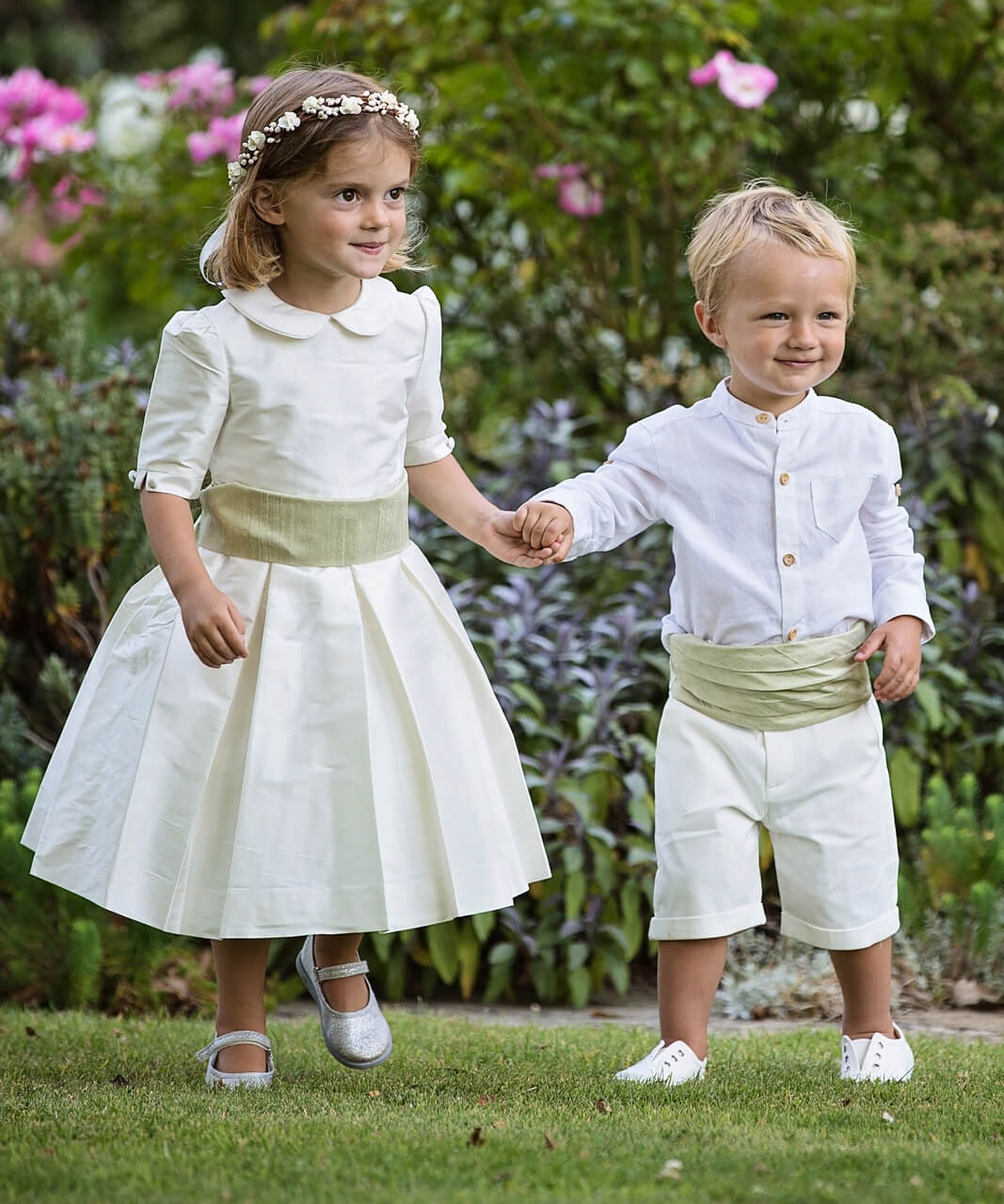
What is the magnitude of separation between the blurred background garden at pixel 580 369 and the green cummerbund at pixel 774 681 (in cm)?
115

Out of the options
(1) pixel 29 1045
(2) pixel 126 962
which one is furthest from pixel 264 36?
(1) pixel 29 1045

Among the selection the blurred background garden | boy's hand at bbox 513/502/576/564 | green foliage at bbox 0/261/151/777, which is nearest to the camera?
boy's hand at bbox 513/502/576/564

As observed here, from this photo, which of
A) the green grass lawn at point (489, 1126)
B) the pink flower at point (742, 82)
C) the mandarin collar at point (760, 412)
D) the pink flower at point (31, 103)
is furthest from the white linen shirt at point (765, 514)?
the pink flower at point (31, 103)

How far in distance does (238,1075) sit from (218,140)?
3.70 metres

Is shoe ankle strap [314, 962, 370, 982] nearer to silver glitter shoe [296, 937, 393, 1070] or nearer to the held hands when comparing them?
silver glitter shoe [296, 937, 393, 1070]

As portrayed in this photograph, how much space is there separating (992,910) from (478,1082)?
1.56 m

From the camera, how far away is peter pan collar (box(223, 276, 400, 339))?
284 cm

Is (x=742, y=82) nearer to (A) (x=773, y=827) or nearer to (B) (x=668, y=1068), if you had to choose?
(A) (x=773, y=827)

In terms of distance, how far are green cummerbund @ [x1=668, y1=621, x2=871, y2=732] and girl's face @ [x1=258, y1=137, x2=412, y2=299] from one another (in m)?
0.94

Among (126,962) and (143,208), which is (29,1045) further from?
(143,208)

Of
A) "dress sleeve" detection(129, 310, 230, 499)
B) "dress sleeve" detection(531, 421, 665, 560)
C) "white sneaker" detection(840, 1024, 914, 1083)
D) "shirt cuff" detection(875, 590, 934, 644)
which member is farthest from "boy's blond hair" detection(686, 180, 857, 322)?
"white sneaker" detection(840, 1024, 914, 1083)

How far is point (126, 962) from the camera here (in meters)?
3.86

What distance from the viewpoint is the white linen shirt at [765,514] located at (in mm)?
2889

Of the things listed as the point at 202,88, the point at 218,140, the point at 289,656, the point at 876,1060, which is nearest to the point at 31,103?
the point at 202,88
